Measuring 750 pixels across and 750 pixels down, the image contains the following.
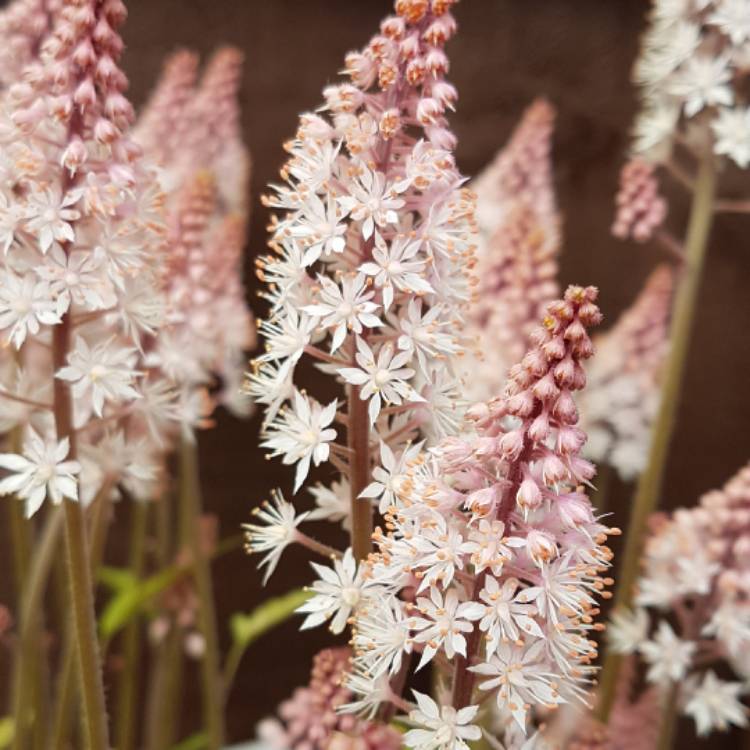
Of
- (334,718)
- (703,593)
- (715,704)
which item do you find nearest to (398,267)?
(334,718)

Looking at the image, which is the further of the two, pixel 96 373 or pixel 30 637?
pixel 30 637

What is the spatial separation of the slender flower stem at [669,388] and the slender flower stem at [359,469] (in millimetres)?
362

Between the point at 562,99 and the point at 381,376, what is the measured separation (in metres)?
0.81

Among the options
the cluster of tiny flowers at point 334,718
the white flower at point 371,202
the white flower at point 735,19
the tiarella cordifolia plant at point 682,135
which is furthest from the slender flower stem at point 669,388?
the white flower at point 371,202

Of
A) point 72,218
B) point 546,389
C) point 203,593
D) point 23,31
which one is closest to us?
point 546,389

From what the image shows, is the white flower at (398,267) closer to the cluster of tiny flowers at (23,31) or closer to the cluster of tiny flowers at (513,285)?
the cluster of tiny flowers at (513,285)

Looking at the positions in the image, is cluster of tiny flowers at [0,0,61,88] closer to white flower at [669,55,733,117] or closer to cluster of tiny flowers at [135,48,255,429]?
cluster of tiny flowers at [135,48,255,429]

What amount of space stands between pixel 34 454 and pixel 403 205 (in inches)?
8.9

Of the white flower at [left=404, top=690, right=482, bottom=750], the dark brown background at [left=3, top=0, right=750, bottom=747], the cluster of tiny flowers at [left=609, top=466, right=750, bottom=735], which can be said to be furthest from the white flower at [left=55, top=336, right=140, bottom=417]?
the dark brown background at [left=3, top=0, right=750, bottom=747]

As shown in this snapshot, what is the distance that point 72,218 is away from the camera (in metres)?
0.50

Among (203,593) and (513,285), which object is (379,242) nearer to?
(513,285)

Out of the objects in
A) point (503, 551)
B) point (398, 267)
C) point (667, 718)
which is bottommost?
point (667, 718)

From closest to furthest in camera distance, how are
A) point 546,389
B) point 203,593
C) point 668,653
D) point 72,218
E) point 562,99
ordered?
point 546,389
point 72,218
point 668,653
point 203,593
point 562,99

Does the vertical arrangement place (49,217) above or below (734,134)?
below
